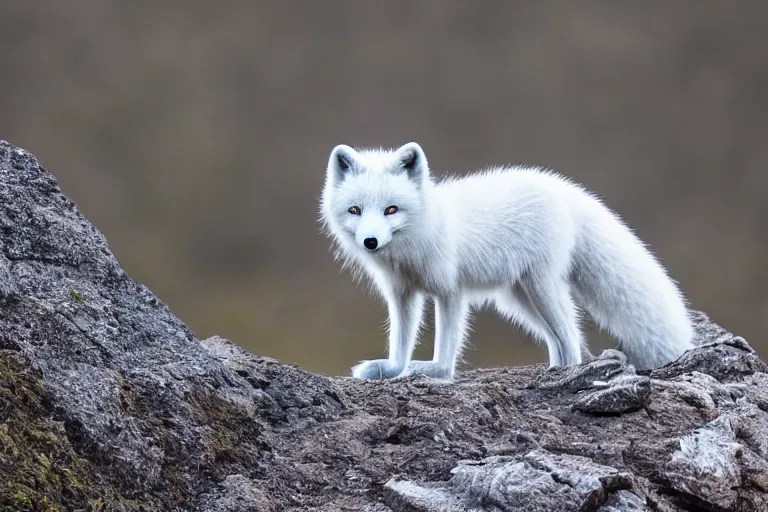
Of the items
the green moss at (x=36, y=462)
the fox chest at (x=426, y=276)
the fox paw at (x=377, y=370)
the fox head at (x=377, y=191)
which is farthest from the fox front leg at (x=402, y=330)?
the green moss at (x=36, y=462)

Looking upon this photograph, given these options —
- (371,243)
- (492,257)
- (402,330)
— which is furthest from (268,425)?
(492,257)

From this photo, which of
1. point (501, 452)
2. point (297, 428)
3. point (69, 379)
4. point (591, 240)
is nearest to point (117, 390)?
point (69, 379)

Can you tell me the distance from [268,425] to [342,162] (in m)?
1.86

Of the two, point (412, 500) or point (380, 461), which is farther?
point (380, 461)

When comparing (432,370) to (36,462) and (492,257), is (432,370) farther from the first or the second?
(36,462)

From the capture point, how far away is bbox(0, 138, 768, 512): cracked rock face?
8.27 ft

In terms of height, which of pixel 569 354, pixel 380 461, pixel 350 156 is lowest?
pixel 380 461

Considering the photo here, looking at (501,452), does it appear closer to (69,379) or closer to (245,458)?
(245,458)

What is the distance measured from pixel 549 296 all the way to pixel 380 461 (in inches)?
89.4

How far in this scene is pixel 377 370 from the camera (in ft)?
15.3

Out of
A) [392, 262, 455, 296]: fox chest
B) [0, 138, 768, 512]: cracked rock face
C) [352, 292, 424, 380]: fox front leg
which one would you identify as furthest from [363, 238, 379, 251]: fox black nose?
[0, 138, 768, 512]: cracked rock face

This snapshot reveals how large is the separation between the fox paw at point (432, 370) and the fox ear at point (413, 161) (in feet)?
3.11

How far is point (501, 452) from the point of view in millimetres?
2943

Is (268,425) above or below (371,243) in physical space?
below
